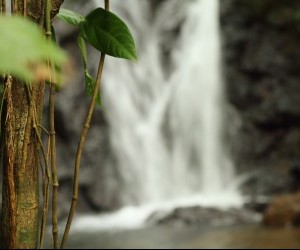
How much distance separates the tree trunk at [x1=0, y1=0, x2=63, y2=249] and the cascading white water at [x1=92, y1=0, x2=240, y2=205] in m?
8.09

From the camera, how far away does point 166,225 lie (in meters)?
7.20

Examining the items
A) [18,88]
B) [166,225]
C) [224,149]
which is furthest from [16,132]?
[224,149]

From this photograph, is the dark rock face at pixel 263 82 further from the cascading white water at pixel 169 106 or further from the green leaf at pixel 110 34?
the green leaf at pixel 110 34

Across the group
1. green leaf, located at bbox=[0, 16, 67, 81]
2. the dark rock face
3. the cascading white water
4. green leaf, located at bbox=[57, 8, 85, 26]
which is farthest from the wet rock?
green leaf, located at bbox=[0, 16, 67, 81]

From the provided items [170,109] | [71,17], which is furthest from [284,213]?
[71,17]

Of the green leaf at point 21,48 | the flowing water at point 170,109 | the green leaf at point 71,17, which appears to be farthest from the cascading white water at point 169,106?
the green leaf at point 21,48

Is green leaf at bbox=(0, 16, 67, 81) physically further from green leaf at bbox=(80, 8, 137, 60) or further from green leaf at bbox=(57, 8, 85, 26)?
green leaf at bbox=(57, 8, 85, 26)

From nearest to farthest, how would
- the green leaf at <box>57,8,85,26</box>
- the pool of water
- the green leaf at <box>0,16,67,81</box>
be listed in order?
the green leaf at <box>0,16,67,81</box> < the green leaf at <box>57,8,85,26</box> < the pool of water

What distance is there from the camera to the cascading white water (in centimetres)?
996

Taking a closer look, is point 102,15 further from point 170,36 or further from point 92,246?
point 170,36

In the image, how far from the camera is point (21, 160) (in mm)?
1237

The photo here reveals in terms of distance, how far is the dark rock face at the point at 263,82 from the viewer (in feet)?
34.8

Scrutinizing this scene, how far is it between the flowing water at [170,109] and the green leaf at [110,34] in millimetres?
7648

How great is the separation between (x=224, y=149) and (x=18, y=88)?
9896 mm
